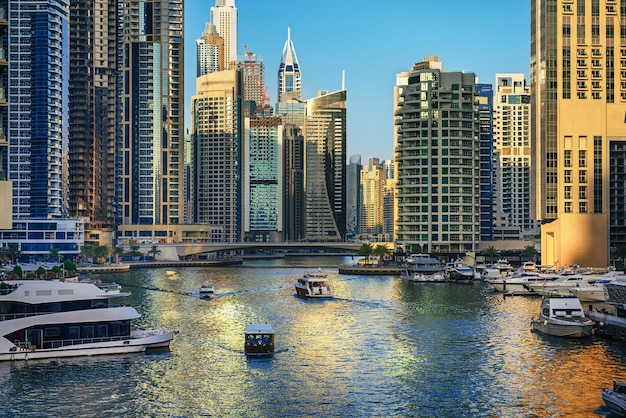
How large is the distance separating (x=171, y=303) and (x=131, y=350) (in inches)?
1974

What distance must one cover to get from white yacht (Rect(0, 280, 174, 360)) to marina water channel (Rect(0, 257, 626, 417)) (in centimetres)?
155

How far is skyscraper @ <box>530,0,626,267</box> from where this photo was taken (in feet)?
591

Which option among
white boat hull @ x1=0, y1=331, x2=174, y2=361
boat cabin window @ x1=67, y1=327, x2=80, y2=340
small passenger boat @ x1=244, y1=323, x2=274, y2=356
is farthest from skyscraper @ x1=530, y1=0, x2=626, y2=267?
boat cabin window @ x1=67, y1=327, x2=80, y2=340

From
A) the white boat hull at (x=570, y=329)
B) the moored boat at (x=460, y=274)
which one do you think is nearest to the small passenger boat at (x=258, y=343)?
the white boat hull at (x=570, y=329)

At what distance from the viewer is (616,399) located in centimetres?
5838

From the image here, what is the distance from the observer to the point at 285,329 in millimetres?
98312

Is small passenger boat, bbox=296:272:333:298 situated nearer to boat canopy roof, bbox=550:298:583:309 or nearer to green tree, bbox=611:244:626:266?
boat canopy roof, bbox=550:298:583:309

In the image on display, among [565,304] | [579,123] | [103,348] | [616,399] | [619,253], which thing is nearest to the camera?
[616,399]

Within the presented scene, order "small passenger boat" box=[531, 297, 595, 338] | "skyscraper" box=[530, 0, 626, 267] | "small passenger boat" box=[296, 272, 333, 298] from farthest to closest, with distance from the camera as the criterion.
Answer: "skyscraper" box=[530, 0, 626, 267]
"small passenger boat" box=[296, 272, 333, 298]
"small passenger boat" box=[531, 297, 595, 338]

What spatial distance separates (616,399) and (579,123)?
426 ft

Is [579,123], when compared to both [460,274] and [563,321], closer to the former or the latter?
[460,274]

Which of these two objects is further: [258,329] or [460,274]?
[460,274]

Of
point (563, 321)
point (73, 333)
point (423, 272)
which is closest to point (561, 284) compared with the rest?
point (423, 272)

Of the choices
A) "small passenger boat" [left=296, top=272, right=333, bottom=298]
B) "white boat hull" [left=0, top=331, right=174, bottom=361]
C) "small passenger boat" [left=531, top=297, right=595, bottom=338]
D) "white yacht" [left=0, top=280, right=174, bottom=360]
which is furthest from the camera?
"small passenger boat" [left=296, top=272, right=333, bottom=298]
